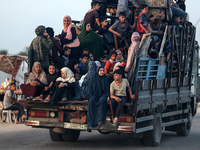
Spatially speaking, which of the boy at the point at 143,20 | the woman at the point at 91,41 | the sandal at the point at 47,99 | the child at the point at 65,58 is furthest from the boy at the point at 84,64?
the boy at the point at 143,20

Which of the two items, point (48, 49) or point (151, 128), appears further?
point (48, 49)

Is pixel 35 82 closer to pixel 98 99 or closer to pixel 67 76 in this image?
pixel 67 76

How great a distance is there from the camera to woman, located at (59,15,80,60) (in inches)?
496

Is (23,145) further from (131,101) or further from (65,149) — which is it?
(131,101)

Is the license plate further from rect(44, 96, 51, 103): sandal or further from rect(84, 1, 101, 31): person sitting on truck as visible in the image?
rect(84, 1, 101, 31): person sitting on truck

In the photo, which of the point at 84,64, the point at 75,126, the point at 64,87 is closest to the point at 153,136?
the point at 75,126

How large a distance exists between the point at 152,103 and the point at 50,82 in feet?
7.37

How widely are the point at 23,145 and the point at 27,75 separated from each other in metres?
1.56

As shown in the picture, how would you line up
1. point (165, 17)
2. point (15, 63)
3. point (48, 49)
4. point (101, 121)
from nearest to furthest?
1. point (101, 121)
2. point (48, 49)
3. point (165, 17)
4. point (15, 63)

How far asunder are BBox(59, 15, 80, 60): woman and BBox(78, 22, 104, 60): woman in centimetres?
26

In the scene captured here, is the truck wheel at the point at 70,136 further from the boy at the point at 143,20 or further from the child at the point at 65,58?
the boy at the point at 143,20

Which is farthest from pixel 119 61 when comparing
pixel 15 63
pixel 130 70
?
pixel 15 63

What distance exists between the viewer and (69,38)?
41.5 ft

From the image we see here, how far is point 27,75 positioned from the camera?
11.2 m
